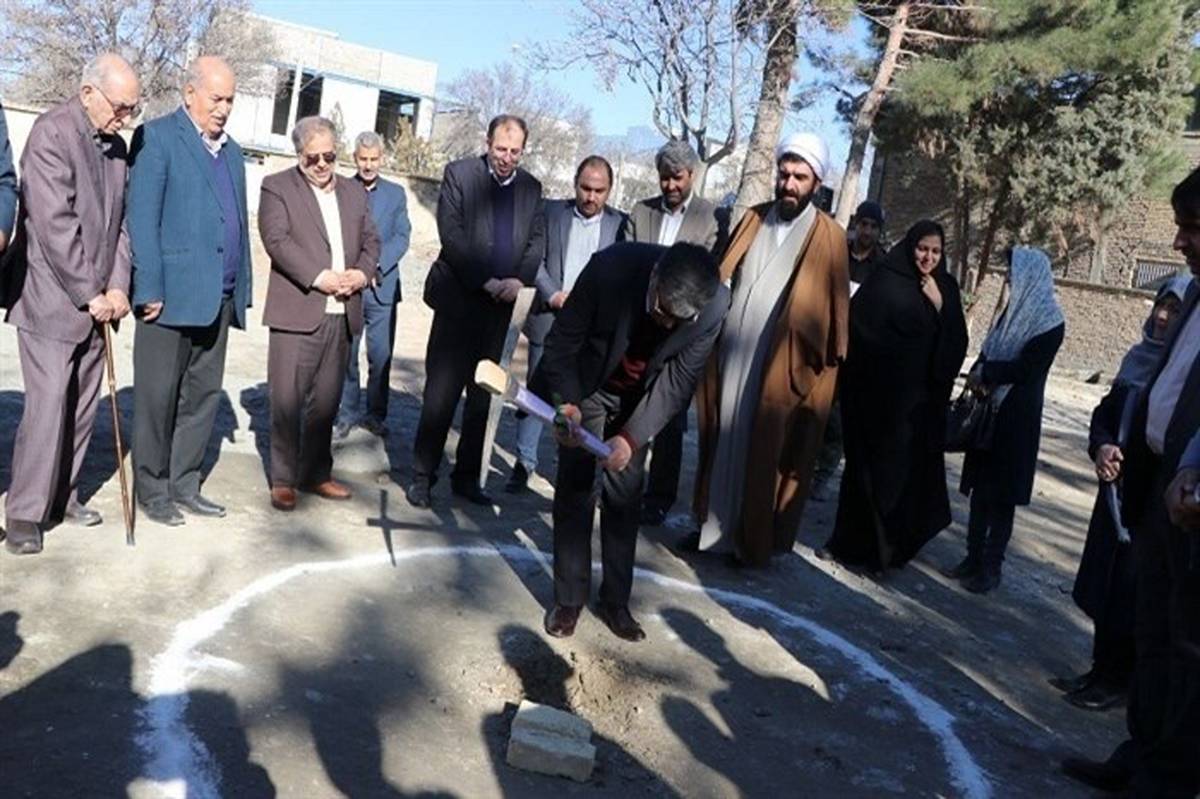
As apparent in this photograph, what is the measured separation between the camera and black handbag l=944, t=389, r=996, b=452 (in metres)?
6.16

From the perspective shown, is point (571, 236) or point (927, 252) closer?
point (927, 252)

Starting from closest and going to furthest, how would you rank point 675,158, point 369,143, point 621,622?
point 621,622 < point 675,158 < point 369,143

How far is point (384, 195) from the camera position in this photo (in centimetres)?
790

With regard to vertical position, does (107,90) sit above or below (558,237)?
above

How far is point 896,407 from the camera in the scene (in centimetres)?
616

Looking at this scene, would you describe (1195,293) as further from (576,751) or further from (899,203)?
(899,203)

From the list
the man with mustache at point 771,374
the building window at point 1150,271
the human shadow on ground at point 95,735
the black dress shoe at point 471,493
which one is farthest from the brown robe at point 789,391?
the building window at point 1150,271

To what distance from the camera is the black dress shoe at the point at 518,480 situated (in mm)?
6844

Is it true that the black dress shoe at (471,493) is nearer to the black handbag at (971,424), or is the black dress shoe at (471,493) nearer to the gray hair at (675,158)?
the gray hair at (675,158)

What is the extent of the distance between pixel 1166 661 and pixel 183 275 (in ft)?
13.9

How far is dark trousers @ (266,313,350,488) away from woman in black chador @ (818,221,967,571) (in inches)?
111

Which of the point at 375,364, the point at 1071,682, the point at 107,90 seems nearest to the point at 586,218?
the point at 375,364

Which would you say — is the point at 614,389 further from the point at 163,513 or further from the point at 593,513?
the point at 163,513

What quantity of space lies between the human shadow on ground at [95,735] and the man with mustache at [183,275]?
165cm
